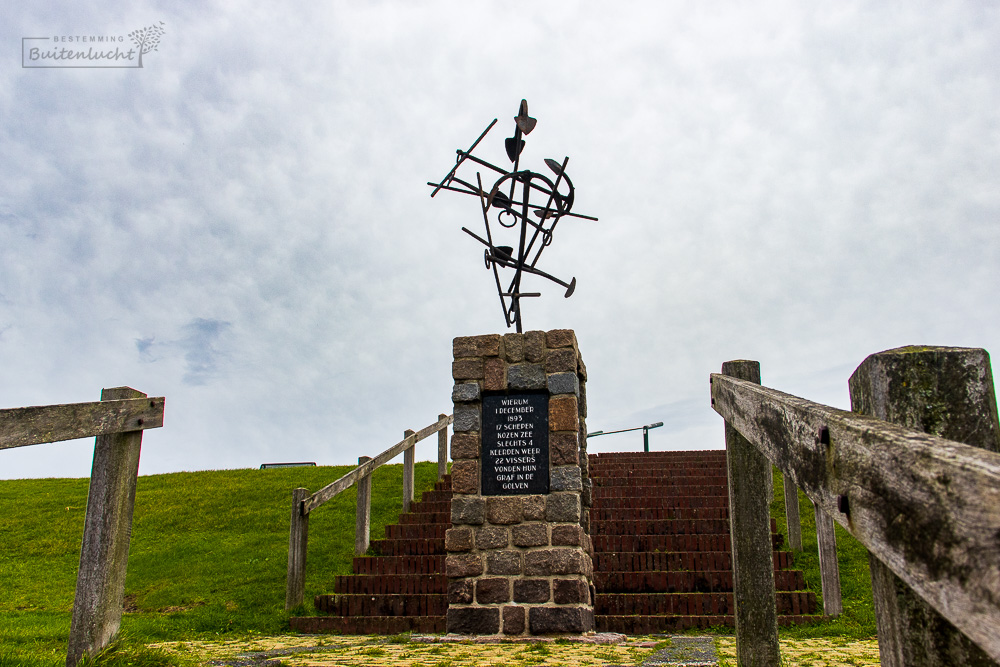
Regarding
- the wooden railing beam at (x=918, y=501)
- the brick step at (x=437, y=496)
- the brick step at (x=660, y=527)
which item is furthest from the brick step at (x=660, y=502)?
the wooden railing beam at (x=918, y=501)

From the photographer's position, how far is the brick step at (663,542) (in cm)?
809

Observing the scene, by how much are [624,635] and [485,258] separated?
4104 mm

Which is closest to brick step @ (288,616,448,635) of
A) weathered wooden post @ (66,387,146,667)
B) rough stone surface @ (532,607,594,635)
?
rough stone surface @ (532,607,594,635)

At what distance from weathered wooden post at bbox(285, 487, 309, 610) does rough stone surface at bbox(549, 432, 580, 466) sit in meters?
2.57

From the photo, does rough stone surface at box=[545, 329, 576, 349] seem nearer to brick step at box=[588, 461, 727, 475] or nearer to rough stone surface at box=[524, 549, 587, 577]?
rough stone surface at box=[524, 549, 587, 577]

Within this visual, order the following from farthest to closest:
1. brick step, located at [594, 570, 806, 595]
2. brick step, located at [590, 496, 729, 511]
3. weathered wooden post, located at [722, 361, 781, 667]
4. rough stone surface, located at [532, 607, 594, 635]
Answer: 1. brick step, located at [590, 496, 729, 511]
2. brick step, located at [594, 570, 806, 595]
3. rough stone surface, located at [532, 607, 594, 635]
4. weathered wooden post, located at [722, 361, 781, 667]

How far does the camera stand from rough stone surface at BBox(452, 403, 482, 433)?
6.93m

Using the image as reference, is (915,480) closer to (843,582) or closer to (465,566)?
(465,566)

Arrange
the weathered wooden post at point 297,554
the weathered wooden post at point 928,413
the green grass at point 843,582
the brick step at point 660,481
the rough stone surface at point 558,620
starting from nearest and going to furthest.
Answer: the weathered wooden post at point 928,413, the green grass at point 843,582, the rough stone surface at point 558,620, the weathered wooden post at point 297,554, the brick step at point 660,481

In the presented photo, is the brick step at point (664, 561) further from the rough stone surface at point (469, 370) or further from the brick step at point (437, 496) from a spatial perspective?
the brick step at point (437, 496)

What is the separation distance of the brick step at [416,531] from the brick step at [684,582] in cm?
245

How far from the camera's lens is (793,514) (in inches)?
349

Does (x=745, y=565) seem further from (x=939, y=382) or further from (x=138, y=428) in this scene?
(x=138, y=428)

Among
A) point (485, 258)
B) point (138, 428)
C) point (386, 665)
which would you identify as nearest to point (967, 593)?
point (138, 428)
